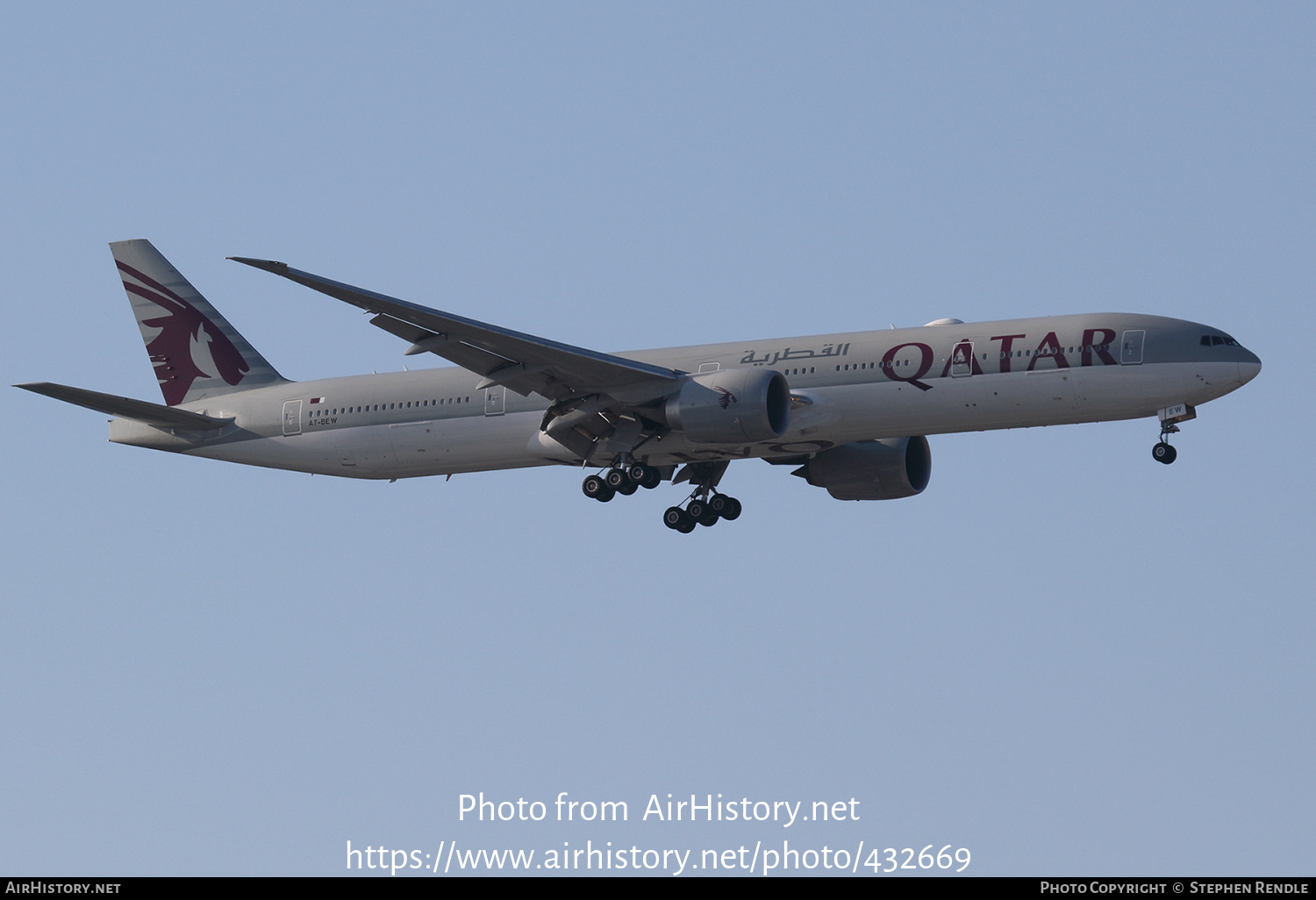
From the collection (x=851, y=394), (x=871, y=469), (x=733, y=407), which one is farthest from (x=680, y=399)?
(x=871, y=469)

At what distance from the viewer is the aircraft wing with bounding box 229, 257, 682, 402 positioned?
4153cm

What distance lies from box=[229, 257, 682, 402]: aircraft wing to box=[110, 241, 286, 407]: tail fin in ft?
31.6

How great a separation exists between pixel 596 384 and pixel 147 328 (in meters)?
16.3

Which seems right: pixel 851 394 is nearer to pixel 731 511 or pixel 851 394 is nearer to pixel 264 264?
pixel 731 511

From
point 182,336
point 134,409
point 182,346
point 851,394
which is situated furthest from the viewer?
point 182,336

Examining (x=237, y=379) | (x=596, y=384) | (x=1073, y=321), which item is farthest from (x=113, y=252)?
(x=1073, y=321)

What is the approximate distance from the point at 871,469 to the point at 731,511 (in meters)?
3.95

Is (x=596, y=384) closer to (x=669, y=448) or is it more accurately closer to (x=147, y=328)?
(x=669, y=448)

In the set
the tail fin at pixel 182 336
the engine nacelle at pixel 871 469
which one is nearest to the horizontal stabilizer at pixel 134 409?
the tail fin at pixel 182 336

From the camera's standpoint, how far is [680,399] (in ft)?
144

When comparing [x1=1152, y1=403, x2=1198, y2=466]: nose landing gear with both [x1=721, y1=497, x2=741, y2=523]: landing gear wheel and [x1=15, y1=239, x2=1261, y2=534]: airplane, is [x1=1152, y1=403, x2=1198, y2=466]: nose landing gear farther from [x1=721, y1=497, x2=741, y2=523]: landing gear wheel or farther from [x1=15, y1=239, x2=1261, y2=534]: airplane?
[x1=721, y1=497, x2=741, y2=523]: landing gear wheel

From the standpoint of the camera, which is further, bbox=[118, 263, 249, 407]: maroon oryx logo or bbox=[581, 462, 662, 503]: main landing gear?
bbox=[118, 263, 249, 407]: maroon oryx logo

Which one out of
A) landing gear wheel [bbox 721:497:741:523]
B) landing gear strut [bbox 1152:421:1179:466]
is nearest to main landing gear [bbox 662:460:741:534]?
landing gear wheel [bbox 721:497:741:523]

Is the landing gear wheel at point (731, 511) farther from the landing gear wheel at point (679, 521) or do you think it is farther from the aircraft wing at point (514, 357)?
the aircraft wing at point (514, 357)
